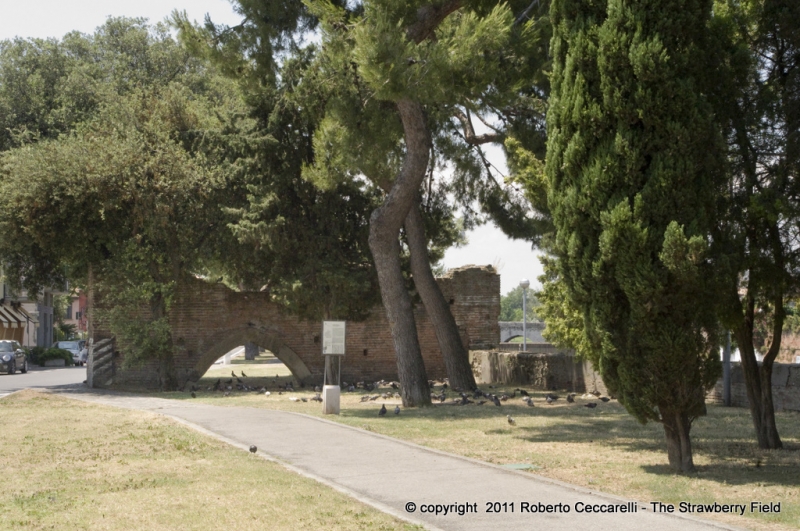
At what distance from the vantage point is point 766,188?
396 inches

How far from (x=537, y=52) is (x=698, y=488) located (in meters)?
8.93

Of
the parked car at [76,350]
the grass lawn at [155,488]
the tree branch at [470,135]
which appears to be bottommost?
the grass lawn at [155,488]

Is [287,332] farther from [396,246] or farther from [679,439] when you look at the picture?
[679,439]

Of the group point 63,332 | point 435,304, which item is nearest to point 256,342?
point 435,304

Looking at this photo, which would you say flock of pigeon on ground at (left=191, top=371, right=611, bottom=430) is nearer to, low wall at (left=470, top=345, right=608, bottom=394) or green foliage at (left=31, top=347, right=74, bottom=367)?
low wall at (left=470, top=345, right=608, bottom=394)

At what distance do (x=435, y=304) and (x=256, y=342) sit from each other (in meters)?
8.12

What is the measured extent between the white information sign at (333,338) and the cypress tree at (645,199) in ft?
25.7

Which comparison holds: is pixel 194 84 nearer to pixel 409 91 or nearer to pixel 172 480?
pixel 409 91

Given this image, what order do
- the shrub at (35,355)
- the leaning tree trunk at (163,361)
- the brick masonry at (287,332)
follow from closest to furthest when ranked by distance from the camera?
the leaning tree trunk at (163,361) → the brick masonry at (287,332) → the shrub at (35,355)

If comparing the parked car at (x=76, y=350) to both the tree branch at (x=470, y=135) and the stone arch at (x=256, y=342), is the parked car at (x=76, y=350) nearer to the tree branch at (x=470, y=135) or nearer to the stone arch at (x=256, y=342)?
the stone arch at (x=256, y=342)

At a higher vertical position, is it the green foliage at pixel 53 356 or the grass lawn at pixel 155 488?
the green foliage at pixel 53 356

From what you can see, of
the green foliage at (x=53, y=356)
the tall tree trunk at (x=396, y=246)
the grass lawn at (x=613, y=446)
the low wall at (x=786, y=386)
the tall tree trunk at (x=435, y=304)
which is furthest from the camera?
the green foliage at (x=53, y=356)

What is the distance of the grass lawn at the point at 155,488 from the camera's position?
7.14 m

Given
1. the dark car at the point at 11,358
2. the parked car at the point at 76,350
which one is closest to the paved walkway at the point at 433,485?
the dark car at the point at 11,358
